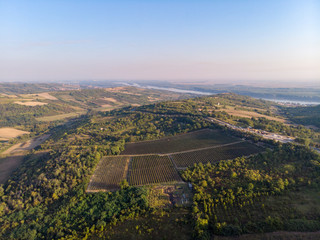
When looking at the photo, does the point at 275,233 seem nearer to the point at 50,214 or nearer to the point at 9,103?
the point at 50,214

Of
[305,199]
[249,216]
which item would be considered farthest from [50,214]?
[305,199]

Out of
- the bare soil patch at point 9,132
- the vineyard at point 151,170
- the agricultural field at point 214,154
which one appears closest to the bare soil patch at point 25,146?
the bare soil patch at point 9,132

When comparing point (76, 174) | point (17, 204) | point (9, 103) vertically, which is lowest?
point (17, 204)

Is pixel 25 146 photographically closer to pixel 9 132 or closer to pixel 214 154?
pixel 9 132

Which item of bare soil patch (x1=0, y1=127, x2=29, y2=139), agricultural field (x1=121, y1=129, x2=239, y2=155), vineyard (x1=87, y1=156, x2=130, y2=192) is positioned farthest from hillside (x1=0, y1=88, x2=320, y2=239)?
bare soil patch (x1=0, y1=127, x2=29, y2=139)

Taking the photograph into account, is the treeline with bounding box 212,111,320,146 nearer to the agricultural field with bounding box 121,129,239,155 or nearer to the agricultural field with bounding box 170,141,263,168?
the agricultural field with bounding box 121,129,239,155

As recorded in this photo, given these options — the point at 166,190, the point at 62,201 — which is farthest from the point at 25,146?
the point at 166,190

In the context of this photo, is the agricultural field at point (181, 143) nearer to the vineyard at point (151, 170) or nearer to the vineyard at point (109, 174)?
the vineyard at point (151, 170)
